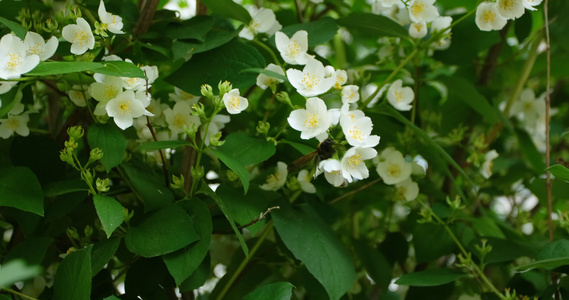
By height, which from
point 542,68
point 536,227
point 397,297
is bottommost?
point 397,297

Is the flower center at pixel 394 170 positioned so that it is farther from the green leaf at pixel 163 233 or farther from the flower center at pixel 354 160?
the green leaf at pixel 163 233

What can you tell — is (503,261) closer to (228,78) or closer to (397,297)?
(397,297)

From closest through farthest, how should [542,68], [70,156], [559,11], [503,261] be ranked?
[70,156] → [503,261] → [559,11] → [542,68]

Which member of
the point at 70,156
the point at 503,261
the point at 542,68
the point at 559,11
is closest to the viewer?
the point at 70,156

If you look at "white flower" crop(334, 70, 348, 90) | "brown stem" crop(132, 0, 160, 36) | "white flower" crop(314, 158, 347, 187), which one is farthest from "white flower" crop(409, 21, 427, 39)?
"brown stem" crop(132, 0, 160, 36)

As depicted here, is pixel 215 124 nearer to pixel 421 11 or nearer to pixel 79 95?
pixel 79 95

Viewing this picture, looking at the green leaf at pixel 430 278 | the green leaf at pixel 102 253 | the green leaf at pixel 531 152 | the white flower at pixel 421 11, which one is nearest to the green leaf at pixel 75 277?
the green leaf at pixel 102 253

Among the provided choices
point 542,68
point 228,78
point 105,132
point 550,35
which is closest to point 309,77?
point 228,78
